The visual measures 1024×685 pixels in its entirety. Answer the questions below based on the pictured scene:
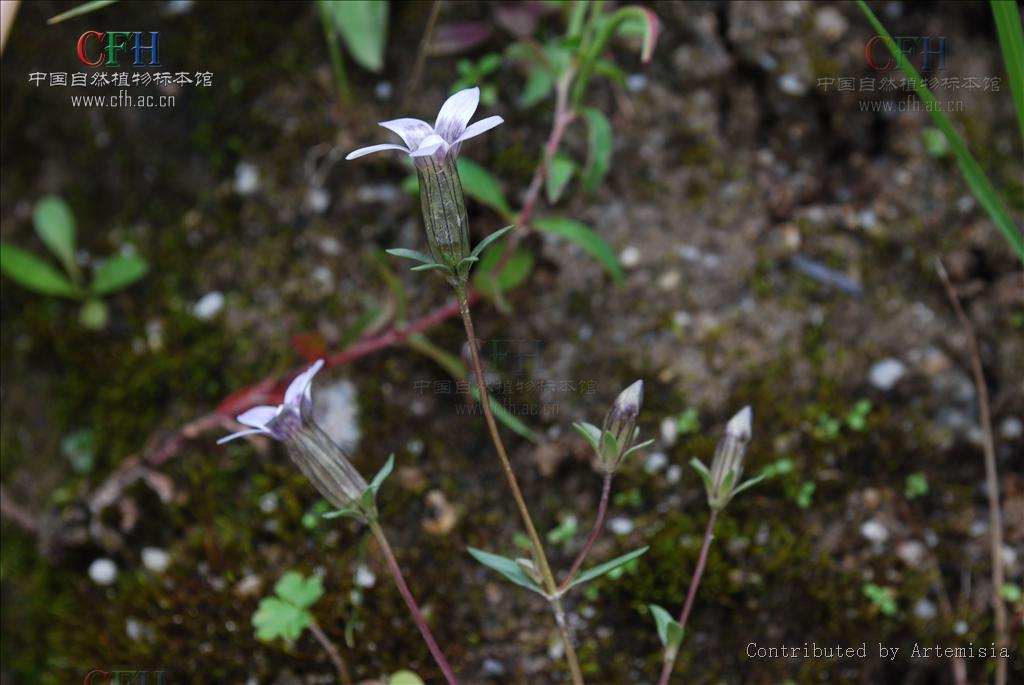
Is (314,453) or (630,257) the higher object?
(314,453)

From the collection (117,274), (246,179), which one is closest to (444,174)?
(246,179)

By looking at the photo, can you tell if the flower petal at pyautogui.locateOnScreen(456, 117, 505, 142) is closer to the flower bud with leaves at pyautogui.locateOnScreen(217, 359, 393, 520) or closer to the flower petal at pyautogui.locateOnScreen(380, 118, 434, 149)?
the flower petal at pyautogui.locateOnScreen(380, 118, 434, 149)

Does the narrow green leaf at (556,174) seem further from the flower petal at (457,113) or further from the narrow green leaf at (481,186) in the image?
the flower petal at (457,113)

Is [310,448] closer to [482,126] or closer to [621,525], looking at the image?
[482,126]

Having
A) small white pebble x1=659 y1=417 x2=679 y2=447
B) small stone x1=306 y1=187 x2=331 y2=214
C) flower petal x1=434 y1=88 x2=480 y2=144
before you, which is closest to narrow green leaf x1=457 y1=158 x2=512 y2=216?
small stone x1=306 y1=187 x2=331 y2=214

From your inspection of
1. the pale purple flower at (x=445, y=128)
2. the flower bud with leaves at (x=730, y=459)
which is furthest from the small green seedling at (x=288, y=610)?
the pale purple flower at (x=445, y=128)

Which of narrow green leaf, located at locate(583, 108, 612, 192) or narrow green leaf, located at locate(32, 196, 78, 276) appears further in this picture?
narrow green leaf, located at locate(32, 196, 78, 276)
